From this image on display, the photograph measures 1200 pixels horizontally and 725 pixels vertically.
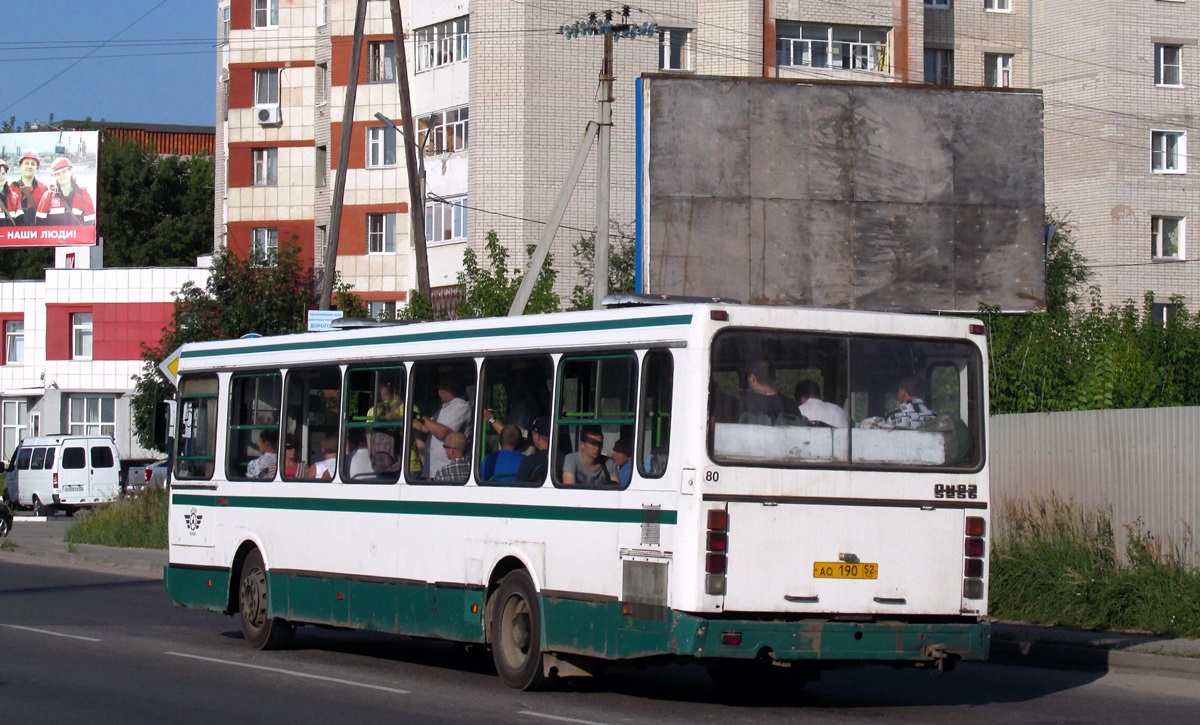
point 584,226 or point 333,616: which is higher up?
point 584,226

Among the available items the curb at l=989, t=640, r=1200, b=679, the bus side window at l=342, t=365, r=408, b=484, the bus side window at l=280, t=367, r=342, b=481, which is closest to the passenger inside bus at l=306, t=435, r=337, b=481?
the bus side window at l=280, t=367, r=342, b=481

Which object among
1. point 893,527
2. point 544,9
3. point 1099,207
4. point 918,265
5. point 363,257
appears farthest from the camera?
point 363,257

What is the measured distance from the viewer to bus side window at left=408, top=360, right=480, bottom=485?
12.8 metres

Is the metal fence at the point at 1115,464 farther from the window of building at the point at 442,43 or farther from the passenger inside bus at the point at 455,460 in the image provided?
the window of building at the point at 442,43

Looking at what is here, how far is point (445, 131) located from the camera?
1953 inches

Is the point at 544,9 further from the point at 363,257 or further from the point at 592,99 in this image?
the point at 363,257

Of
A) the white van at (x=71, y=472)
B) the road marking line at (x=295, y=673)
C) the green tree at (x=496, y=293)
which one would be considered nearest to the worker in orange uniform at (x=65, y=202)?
the white van at (x=71, y=472)

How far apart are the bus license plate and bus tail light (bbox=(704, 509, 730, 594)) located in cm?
64

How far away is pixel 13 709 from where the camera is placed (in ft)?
37.1

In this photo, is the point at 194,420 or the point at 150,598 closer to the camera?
the point at 194,420

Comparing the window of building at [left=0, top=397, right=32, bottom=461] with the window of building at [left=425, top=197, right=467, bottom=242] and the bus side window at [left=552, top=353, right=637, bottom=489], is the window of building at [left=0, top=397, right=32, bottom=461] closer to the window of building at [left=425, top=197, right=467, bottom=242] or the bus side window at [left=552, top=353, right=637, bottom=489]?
the window of building at [left=425, top=197, right=467, bottom=242]

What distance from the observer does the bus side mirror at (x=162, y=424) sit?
16797 mm

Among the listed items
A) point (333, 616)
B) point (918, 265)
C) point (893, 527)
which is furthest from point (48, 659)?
point (918, 265)

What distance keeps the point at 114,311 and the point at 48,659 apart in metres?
52.1
